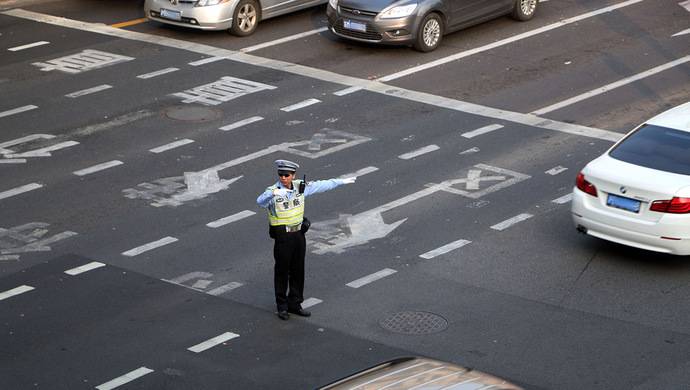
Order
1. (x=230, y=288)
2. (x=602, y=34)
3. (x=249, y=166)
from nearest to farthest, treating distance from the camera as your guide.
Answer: (x=230, y=288), (x=249, y=166), (x=602, y=34)

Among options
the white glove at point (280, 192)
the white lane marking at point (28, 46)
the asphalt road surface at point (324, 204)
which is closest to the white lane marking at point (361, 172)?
the asphalt road surface at point (324, 204)

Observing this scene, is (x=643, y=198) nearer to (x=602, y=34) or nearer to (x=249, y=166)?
(x=249, y=166)

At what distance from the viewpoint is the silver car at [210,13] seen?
78.0 ft

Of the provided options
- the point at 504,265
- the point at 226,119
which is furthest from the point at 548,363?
the point at 226,119

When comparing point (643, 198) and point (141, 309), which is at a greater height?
point (643, 198)

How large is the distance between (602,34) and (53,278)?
1428cm

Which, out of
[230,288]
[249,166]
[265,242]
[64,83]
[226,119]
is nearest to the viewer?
[230,288]

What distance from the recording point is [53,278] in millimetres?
13961

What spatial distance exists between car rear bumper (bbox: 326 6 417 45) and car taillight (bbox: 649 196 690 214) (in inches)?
391

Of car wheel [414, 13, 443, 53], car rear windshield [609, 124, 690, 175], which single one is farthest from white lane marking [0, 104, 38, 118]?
car rear windshield [609, 124, 690, 175]

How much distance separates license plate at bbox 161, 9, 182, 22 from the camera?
2383 centimetres

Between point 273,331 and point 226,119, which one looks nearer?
point 273,331

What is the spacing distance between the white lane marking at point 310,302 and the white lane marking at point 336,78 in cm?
709

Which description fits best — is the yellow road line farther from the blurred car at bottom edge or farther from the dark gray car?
the blurred car at bottom edge
